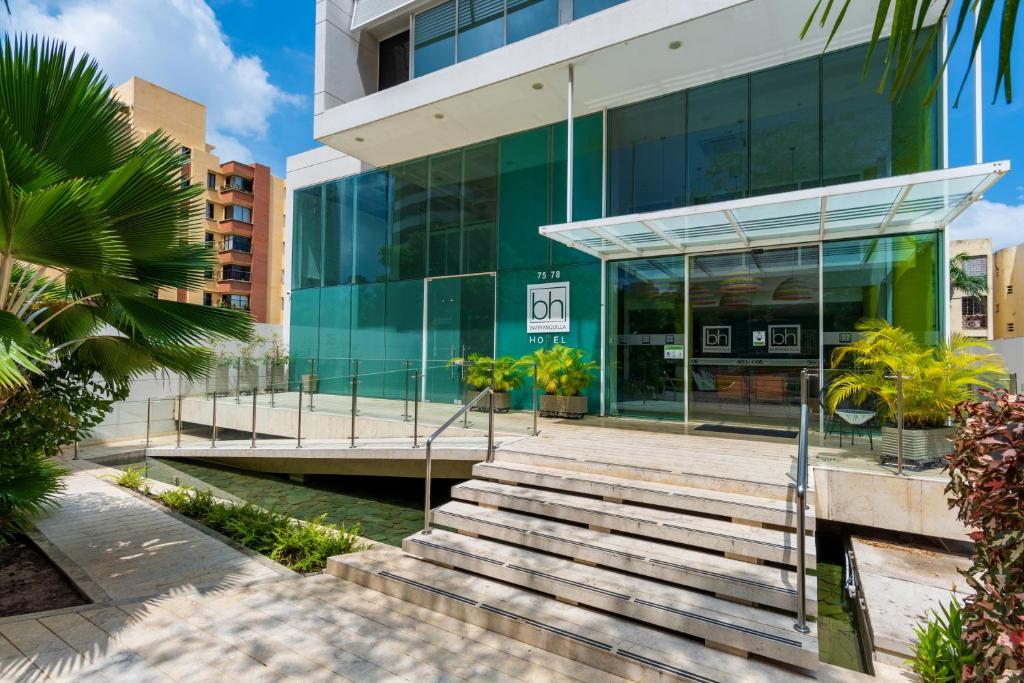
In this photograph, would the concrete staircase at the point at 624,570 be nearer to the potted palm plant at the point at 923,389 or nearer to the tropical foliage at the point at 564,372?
the potted palm plant at the point at 923,389

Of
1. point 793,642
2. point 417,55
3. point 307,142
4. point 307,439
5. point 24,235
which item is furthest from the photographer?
point 307,142

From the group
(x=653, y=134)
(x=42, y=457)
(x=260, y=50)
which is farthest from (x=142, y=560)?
(x=260, y=50)

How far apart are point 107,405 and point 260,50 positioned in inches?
745

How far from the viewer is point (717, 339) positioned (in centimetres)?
877

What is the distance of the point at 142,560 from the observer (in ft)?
17.0

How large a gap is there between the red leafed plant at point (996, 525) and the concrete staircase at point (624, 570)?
900 millimetres

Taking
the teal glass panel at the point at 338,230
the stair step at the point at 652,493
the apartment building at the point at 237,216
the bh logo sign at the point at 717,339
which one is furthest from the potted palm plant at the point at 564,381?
the apartment building at the point at 237,216

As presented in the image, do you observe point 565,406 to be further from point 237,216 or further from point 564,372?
point 237,216

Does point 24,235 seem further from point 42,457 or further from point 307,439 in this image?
point 307,439

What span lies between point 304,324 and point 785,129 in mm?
11842

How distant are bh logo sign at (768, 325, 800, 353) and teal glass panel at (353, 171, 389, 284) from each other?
850 cm

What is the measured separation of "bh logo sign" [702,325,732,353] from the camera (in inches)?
342

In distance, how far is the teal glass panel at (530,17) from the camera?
979 centimetres

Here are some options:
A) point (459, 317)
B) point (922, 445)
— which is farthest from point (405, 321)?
point (922, 445)
